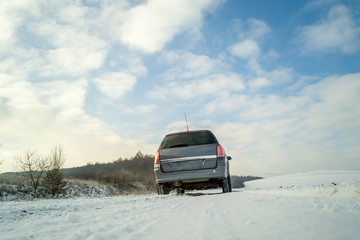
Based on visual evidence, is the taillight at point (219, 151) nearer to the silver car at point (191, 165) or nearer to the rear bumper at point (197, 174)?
the silver car at point (191, 165)

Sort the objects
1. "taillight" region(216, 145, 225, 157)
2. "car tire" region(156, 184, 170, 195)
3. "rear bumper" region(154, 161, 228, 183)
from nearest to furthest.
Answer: "rear bumper" region(154, 161, 228, 183) → "taillight" region(216, 145, 225, 157) → "car tire" region(156, 184, 170, 195)

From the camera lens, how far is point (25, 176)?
73.5ft

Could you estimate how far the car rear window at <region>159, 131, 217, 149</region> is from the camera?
6.78 meters

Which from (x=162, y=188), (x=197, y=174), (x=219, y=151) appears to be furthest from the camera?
(x=162, y=188)

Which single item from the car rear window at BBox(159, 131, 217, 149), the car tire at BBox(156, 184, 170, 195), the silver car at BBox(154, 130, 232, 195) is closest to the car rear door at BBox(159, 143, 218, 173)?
the silver car at BBox(154, 130, 232, 195)

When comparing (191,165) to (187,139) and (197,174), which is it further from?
(187,139)

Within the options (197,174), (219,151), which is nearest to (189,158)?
(197,174)

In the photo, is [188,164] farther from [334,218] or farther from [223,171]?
[334,218]

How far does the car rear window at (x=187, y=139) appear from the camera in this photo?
678 centimetres

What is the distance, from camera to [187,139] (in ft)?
23.2

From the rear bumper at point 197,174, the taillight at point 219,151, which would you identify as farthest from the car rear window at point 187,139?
the rear bumper at point 197,174

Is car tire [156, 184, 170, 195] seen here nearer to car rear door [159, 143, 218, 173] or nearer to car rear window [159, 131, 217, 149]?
car rear door [159, 143, 218, 173]

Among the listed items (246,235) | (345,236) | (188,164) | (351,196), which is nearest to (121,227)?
(246,235)

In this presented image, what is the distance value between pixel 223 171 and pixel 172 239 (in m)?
5.16
